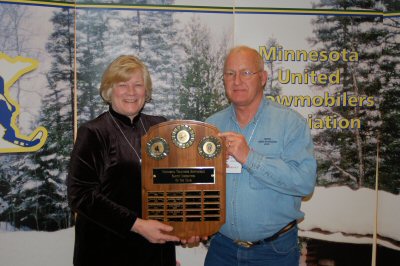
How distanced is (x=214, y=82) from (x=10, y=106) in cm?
169

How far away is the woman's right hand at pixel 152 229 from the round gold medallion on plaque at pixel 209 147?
455 millimetres

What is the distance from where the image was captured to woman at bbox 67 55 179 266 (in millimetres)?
1976

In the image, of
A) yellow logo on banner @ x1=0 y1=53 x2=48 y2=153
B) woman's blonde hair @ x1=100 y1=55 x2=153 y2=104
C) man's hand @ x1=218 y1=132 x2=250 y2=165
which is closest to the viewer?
man's hand @ x1=218 y1=132 x2=250 y2=165

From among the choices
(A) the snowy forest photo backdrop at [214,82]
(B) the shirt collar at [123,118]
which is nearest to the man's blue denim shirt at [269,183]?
(B) the shirt collar at [123,118]

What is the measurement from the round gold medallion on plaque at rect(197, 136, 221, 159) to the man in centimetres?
11

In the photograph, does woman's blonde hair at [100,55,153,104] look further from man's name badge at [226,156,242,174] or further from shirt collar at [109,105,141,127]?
man's name badge at [226,156,242,174]

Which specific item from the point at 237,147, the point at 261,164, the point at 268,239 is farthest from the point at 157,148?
the point at 268,239

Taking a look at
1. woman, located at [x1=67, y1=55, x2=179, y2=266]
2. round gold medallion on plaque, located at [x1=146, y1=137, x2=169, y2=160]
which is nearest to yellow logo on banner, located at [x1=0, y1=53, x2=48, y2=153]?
woman, located at [x1=67, y1=55, x2=179, y2=266]

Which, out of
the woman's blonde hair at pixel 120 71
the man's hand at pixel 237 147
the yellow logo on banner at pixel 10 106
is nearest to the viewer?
the man's hand at pixel 237 147

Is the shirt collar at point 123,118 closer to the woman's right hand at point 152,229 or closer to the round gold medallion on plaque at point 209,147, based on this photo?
the round gold medallion on plaque at point 209,147

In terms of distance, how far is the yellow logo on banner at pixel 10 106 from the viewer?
2828mm

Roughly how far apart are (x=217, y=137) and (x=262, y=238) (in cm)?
68

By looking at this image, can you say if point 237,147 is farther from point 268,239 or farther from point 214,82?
point 214,82

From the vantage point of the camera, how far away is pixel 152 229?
1965 millimetres
